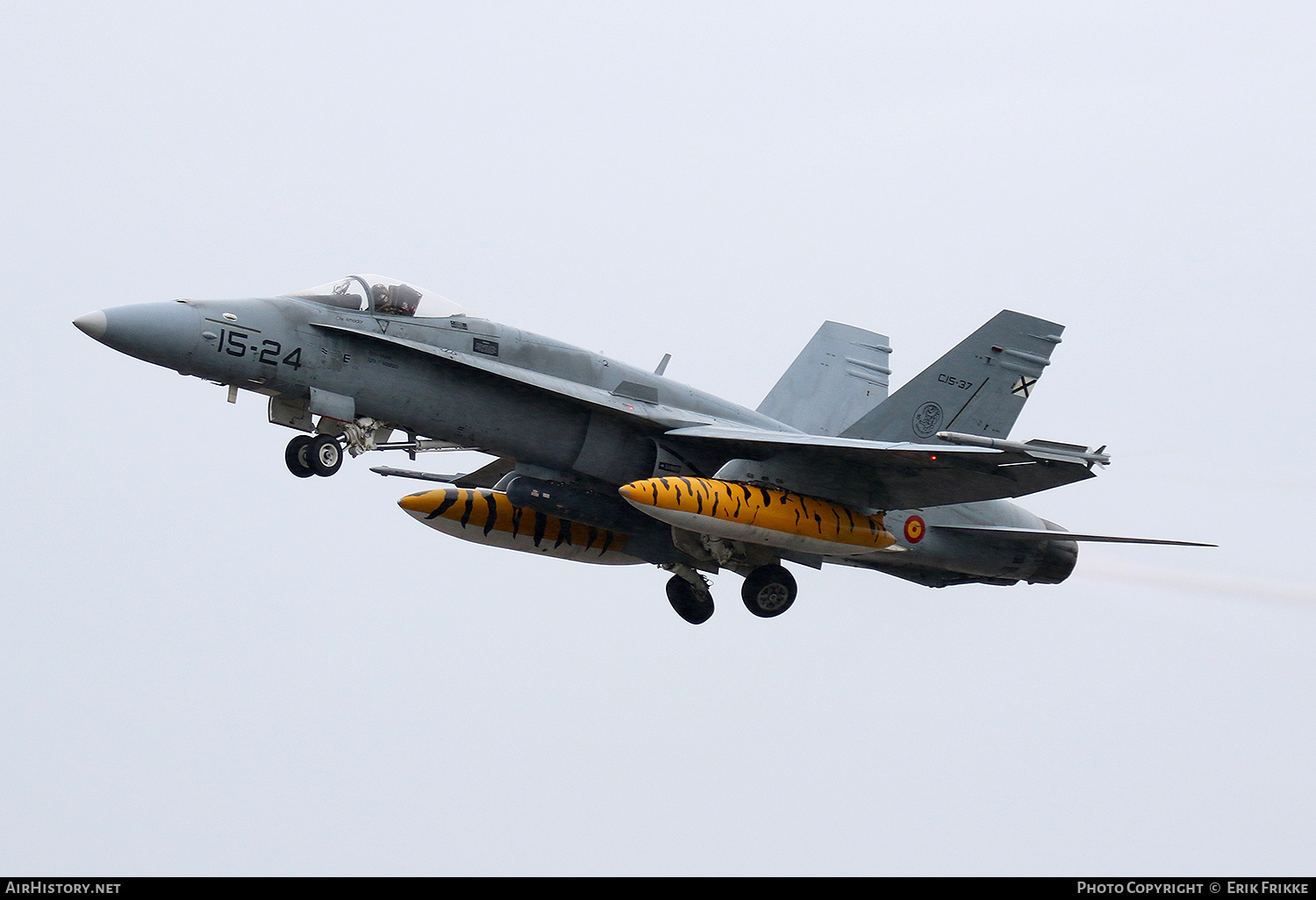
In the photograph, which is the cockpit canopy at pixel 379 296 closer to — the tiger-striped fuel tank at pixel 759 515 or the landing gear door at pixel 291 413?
the landing gear door at pixel 291 413

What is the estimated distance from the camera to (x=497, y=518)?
20.0 m

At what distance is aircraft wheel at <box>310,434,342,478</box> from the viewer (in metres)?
16.5

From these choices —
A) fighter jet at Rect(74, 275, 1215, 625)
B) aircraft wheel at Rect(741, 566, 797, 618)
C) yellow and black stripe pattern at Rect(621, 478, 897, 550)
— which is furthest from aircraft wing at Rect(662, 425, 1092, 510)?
aircraft wheel at Rect(741, 566, 797, 618)

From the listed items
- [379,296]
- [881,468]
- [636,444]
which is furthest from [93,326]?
[881,468]

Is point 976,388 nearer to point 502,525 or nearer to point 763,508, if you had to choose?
point 763,508

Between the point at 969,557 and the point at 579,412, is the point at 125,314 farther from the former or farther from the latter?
the point at 969,557

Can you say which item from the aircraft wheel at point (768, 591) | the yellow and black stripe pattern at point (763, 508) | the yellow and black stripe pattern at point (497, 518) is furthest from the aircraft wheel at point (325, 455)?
the aircraft wheel at point (768, 591)

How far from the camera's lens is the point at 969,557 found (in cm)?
1930

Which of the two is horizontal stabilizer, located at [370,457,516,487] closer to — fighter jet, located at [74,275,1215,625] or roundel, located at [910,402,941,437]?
fighter jet, located at [74,275,1215,625]

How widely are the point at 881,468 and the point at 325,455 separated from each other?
20.4 ft

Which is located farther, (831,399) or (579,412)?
(831,399)

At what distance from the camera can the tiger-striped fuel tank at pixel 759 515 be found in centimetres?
1666
